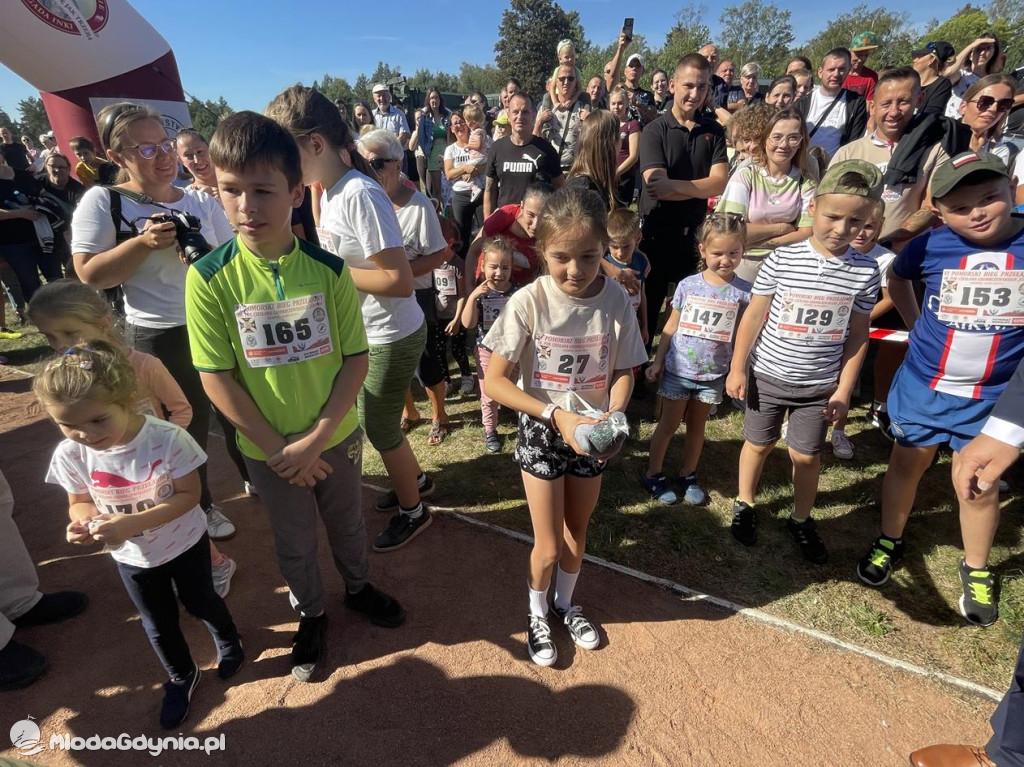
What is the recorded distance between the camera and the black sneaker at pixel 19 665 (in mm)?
2348

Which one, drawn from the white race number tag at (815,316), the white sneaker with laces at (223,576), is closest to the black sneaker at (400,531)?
the white sneaker with laces at (223,576)

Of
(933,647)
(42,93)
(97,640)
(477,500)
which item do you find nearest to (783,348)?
(933,647)

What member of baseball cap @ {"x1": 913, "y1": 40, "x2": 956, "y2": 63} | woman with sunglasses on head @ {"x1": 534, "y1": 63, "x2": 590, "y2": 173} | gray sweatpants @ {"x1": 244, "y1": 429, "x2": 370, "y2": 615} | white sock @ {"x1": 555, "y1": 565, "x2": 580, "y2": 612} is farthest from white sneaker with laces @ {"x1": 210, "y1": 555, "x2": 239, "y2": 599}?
baseball cap @ {"x1": 913, "y1": 40, "x2": 956, "y2": 63}

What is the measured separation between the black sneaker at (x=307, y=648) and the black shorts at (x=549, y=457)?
1.30 m

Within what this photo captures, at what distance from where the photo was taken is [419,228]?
128 inches

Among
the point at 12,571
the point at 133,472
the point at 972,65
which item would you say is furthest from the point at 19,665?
the point at 972,65

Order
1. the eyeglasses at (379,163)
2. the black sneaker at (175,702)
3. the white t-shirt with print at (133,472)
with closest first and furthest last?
the white t-shirt with print at (133,472)
the black sneaker at (175,702)
the eyeglasses at (379,163)

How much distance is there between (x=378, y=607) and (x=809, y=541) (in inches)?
96.0

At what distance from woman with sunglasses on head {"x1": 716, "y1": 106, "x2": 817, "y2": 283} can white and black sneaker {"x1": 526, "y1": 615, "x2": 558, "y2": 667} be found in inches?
109

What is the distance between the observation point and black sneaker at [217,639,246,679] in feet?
7.77

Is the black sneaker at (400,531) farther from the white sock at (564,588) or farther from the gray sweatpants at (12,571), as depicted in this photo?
the gray sweatpants at (12,571)

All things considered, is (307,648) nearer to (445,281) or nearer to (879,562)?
(879,562)

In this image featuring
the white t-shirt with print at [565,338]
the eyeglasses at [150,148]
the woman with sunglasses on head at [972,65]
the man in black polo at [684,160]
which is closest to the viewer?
the white t-shirt with print at [565,338]

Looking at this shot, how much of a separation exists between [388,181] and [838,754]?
363 centimetres
